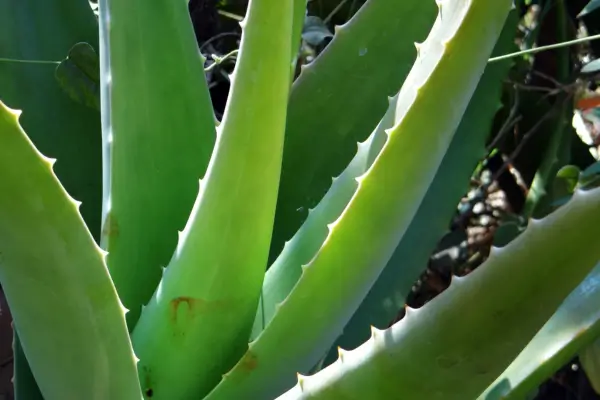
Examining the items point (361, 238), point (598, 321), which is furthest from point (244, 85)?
point (598, 321)

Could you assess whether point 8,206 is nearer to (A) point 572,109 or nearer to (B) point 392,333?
(B) point 392,333

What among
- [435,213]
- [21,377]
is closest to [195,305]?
[21,377]

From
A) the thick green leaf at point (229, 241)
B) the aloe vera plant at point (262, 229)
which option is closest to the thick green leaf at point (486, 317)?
the aloe vera plant at point (262, 229)

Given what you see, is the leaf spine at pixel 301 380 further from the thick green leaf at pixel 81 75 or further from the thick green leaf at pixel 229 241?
the thick green leaf at pixel 81 75

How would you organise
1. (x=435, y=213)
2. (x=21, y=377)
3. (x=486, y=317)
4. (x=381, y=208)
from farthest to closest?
(x=435, y=213) → (x=21, y=377) → (x=381, y=208) → (x=486, y=317)

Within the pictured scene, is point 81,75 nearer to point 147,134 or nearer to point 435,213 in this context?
point 147,134
